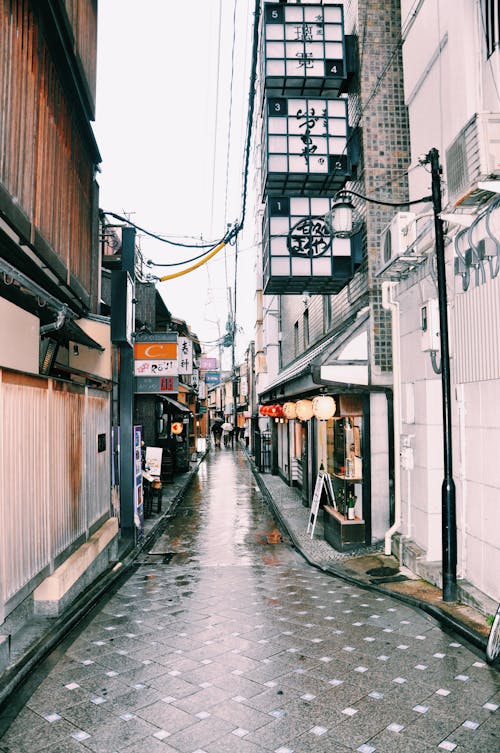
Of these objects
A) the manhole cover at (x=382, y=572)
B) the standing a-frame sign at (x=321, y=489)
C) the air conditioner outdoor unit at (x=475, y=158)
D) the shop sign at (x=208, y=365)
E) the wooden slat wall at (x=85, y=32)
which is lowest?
the manhole cover at (x=382, y=572)

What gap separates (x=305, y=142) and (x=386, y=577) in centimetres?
947

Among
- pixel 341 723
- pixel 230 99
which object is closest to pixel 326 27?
pixel 230 99

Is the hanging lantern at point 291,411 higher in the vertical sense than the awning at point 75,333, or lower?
lower

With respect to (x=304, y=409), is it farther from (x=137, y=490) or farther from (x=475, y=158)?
(x=475, y=158)

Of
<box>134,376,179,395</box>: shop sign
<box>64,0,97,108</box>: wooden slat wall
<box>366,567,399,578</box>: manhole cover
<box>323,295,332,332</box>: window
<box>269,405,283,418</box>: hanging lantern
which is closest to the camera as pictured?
<box>366,567,399,578</box>: manhole cover

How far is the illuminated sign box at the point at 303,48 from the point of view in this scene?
12734 millimetres

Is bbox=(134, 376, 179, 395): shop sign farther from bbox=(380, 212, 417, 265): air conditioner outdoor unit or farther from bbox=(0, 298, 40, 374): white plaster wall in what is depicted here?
bbox=(380, 212, 417, 265): air conditioner outdoor unit

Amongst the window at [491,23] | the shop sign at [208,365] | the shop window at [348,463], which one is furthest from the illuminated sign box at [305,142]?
the shop sign at [208,365]

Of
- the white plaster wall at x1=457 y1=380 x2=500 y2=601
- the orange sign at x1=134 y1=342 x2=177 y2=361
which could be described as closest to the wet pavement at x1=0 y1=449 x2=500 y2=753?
the white plaster wall at x1=457 y1=380 x2=500 y2=601

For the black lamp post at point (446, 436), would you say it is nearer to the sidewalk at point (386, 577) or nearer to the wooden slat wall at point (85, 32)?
the sidewalk at point (386, 577)

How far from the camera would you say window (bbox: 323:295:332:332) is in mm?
16609

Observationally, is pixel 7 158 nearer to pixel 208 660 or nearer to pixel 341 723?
pixel 208 660

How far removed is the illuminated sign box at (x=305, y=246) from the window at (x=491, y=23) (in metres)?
5.15

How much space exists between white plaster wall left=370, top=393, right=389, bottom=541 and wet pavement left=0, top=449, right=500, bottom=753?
2653mm
